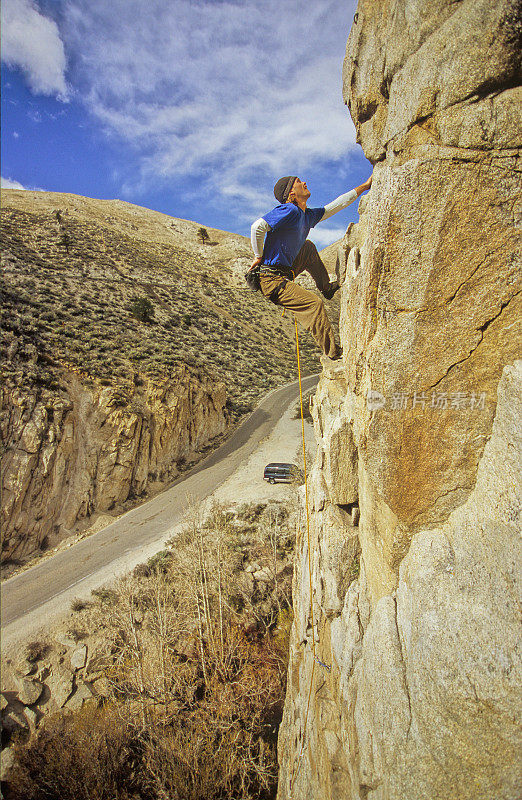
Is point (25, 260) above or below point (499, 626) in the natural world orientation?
above

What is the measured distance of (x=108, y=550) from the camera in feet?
59.7

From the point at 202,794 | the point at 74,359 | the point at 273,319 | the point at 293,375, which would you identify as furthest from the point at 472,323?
the point at 273,319

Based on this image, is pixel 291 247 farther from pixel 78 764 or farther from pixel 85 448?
pixel 85 448

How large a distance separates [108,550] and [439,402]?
740 inches

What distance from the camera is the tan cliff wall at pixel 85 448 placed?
17984 mm

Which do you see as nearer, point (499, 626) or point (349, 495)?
point (499, 626)

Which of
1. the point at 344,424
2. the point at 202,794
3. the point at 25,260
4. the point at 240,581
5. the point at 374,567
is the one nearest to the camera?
the point at 374,567

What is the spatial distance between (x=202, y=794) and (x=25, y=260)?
38525 mm

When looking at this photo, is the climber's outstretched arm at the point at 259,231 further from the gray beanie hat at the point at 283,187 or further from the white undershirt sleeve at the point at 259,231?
the gray beanie hat at the point at 283,187

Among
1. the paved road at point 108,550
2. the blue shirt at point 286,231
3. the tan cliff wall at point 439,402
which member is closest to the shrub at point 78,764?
the paved road at point 108,550

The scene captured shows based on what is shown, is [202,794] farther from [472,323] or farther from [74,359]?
[74,359]

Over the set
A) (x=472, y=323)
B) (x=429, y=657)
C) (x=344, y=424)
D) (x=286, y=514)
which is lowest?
(x=286, y=514)

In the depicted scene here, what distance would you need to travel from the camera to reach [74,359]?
22.3 meters

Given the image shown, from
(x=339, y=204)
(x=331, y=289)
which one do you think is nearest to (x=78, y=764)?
(x=331, y=289)
